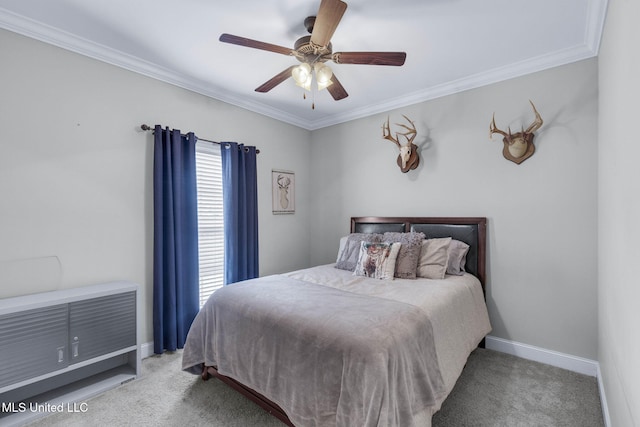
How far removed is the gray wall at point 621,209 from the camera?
1.17 m

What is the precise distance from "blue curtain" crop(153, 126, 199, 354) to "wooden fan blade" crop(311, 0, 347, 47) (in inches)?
70.8

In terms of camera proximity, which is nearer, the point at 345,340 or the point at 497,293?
the point at 345,340

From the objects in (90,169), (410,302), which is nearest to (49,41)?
(90,169)

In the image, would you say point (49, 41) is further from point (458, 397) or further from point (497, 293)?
point (497, 293)

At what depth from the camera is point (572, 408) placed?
207 cm

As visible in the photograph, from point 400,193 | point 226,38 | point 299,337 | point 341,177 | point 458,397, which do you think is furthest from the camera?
point 341,177

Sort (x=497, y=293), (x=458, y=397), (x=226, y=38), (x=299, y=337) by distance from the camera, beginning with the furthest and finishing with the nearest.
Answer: (x=497, y=293) < (x=458, y=397) < (x=226, y=38) < (x=299, y=337)

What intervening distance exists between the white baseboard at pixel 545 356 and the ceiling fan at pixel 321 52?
108 inches

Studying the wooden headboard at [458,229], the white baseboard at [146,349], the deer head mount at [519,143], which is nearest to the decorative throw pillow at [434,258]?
the wooden headboard at [458,229]

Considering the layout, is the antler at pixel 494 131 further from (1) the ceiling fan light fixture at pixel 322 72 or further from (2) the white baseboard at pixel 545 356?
(2) the white baseboard at pixel 545 356

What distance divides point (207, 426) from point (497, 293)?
274 centimetres

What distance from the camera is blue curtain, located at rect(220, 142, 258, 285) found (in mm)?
3480

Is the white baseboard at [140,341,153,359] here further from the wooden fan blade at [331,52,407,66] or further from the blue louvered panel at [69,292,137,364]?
the wooden fan blade at [331,52,407,66]

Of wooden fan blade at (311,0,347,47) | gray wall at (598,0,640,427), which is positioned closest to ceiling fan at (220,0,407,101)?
wooden fan blade at (311,0,347,47)
